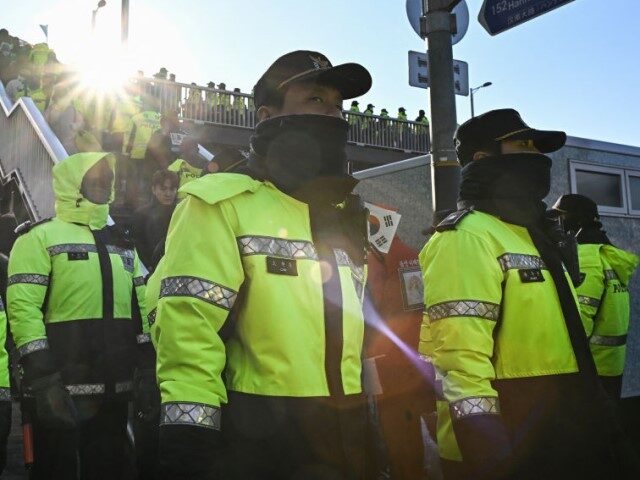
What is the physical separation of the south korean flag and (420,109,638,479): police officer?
1.80 meters

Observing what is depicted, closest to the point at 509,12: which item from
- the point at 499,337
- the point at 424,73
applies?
the point at 424,73

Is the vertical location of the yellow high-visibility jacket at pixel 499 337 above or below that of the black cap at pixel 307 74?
below

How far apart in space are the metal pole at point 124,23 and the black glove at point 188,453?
997 inches

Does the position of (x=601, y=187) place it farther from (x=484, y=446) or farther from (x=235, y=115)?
(x=235, y=115)

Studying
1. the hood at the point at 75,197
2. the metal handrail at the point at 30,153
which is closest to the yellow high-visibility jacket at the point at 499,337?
the hood at the point at 75,197

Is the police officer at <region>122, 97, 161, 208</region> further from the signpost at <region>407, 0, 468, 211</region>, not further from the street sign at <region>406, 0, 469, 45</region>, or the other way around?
the signpost at <region>407, 0, 468, 211</region>

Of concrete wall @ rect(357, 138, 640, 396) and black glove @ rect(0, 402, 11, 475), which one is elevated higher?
concrete wall @ rect(357, 138, 640, 396)

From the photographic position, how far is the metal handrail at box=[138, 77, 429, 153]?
2107 centimetres

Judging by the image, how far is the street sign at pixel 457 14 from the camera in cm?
518

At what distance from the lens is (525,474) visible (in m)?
2.58

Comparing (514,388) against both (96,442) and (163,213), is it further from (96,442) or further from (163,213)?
(163,213)

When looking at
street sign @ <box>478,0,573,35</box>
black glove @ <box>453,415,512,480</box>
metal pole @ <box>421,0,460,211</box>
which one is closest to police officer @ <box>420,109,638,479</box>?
black glove @ <box>453,415,512,480</box>

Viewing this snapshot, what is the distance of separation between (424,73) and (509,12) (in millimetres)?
873

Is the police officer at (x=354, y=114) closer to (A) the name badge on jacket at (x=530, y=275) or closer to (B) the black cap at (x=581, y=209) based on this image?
(B) the black cap at (x=581, y=209)
